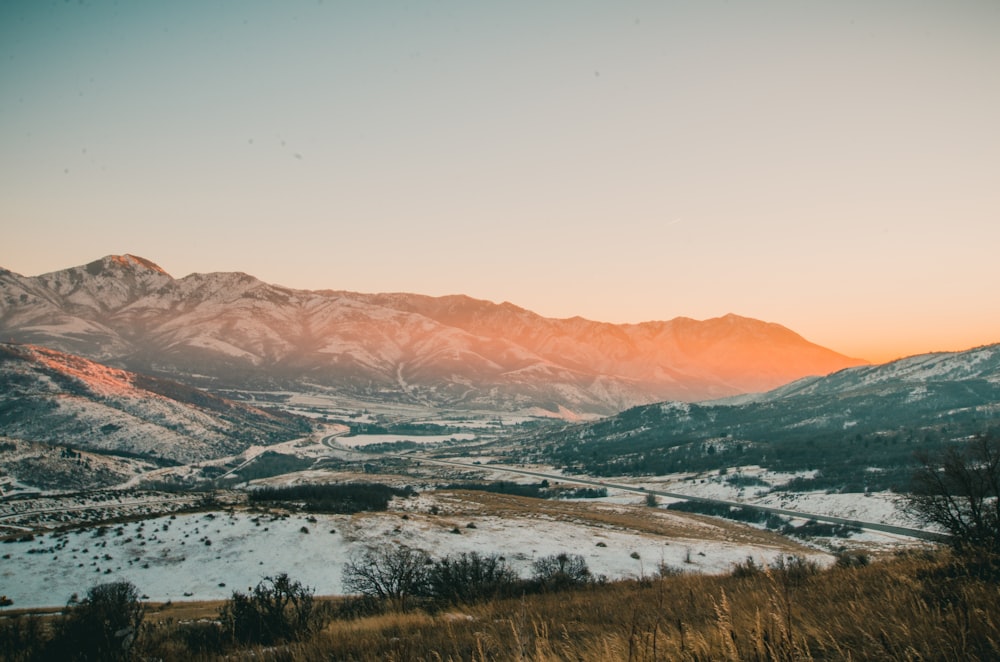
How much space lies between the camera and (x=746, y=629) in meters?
5.64

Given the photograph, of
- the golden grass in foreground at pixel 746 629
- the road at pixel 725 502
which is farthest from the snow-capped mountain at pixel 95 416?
the golden grass in foreground at pixel 746 629

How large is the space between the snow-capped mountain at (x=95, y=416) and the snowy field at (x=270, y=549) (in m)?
116

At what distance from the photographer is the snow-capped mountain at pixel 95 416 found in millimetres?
154500

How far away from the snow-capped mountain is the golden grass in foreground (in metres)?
170

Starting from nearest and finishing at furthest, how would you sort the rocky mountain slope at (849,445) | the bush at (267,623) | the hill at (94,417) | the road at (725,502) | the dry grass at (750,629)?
the dry grass at (750,629)
the bush at (267,623)
the road at (725,502)
the rocky mountain slope at (849,445)
the hill at (94,417)

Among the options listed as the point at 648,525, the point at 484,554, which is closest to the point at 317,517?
the point at 484,554

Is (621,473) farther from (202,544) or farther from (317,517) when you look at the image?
(202,544)

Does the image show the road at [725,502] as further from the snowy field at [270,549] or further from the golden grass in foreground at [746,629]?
the golden grass in foreground at [746,629]

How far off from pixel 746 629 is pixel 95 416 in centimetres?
20101

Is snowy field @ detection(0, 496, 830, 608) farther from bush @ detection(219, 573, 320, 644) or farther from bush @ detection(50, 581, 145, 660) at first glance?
bush @ detection(50, 581, 145, 660)

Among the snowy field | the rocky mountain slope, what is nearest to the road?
the rocky mountain slope

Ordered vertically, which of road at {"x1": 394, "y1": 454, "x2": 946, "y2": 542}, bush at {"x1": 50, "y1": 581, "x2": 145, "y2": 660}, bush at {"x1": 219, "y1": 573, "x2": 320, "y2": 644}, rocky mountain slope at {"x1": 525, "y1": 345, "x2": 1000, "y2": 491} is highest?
bush at {"x1": 50, "y1": 581, "x2": 145, "y2": 660}

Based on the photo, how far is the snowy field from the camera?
4272 cm

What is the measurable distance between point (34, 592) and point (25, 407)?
533 ft
